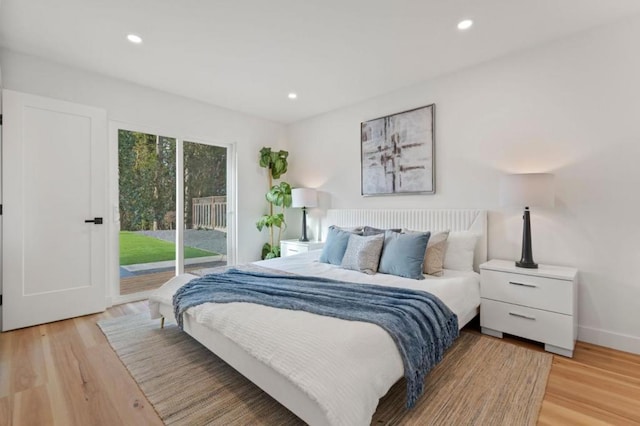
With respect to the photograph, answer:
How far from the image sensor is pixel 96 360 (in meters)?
2.19

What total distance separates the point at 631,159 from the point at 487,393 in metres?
2.18

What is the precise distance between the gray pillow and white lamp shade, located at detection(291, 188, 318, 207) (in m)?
1.55

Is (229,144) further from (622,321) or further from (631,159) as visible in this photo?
(622,321)

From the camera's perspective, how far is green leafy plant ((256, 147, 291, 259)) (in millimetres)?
4625

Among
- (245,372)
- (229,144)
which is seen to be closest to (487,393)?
(245,372)

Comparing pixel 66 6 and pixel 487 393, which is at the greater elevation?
pixel 66 6

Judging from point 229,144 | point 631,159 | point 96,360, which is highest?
point 229,144

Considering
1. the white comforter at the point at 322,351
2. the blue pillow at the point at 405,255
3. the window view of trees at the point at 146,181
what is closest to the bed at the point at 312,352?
the white comforter at the point at 322,351

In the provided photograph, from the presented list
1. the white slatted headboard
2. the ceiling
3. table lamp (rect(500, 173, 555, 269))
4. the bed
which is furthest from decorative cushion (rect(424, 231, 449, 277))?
the ceiling

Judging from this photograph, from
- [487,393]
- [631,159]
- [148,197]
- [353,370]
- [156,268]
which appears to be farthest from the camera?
[156,268]

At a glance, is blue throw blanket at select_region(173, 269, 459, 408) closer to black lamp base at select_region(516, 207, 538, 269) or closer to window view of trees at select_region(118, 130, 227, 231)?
black lamp base at select_region(516, 207, 538, 269)

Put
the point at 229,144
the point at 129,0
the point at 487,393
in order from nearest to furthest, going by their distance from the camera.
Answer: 1. the point at 487,393
2. the point at 129,0
3. the point at 229,144

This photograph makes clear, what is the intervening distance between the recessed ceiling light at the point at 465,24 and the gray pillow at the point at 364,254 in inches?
76.6

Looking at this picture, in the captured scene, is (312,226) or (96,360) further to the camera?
(312,226)
